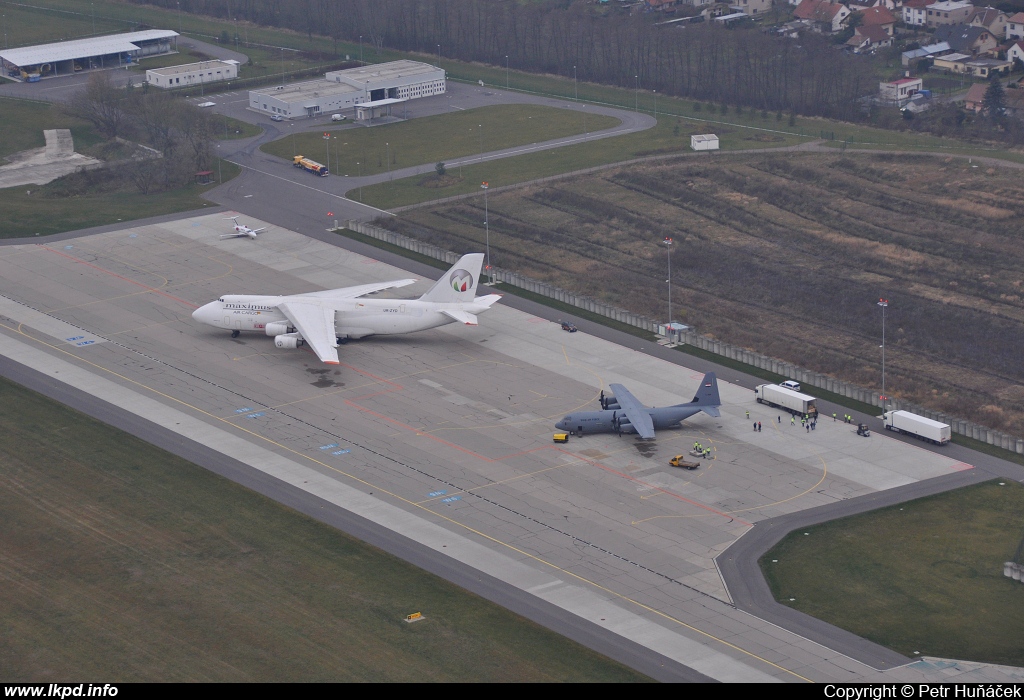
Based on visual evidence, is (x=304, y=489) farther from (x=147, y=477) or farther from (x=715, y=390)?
(x=715, y=390)

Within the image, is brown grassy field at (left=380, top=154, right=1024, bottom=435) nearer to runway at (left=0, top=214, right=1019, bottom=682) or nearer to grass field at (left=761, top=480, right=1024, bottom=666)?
runway at (left=0, top=214, right=1019, bottom=682)

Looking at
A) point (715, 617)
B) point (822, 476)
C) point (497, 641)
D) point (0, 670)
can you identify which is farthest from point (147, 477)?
point (822, 476)

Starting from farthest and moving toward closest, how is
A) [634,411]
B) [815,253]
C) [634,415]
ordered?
1. [815,253]
2. [634,411]
3. [634,415]

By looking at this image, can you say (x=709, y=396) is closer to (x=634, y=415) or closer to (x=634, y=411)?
(x=634, y=411)

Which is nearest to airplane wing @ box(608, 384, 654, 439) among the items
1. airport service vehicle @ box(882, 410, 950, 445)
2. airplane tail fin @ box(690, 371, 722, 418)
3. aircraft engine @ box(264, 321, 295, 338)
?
airplane tail fin @ box(690, 371, 722, 418)

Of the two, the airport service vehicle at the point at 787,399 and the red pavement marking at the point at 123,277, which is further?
the red pavement marking at the point at 123,277

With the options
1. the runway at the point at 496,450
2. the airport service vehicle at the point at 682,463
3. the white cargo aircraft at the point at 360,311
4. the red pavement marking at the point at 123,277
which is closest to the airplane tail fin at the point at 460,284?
the white cargo aircraft at the point at 360,311

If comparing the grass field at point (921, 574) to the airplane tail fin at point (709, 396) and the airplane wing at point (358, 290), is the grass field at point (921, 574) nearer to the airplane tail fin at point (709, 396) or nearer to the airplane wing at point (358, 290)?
the airplane tail fin at point (709, 396)

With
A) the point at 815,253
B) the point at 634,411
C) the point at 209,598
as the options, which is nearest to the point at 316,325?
the point at 634,411
